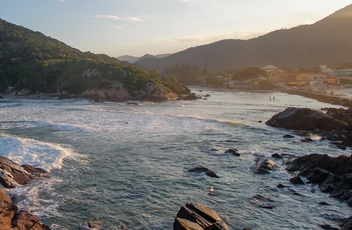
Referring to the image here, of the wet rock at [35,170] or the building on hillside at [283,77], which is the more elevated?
the building on hillside at [283,77]

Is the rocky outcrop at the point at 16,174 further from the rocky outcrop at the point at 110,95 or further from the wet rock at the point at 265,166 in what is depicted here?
the rocky outcrop at the point at 110,95

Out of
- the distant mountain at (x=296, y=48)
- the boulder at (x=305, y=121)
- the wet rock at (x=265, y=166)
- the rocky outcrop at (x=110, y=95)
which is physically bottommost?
the wet rock at (x=265, y=166)

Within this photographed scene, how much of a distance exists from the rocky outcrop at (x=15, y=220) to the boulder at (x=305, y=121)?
23.2m

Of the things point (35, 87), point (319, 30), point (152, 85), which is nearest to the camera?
point (152, 85)

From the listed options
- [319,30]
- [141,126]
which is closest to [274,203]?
[141,126]

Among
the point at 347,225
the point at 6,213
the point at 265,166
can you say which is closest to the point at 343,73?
the point at 265,166

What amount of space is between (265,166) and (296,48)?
154 metres

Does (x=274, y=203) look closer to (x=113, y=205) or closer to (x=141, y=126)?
(x=113, y=205)

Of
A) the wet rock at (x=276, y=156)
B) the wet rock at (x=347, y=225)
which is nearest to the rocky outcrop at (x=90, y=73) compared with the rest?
the wet rock at (x=276, y=156)

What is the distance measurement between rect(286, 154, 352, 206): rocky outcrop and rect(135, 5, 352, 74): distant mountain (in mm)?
123664

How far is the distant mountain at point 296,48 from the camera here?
139m

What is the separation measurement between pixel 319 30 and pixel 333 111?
13675 centimetres

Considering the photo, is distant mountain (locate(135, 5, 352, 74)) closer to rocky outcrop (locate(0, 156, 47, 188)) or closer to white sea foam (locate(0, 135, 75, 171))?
white sea foam (locate(0, 135, 75, 171))

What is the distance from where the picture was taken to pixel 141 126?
28078 mm
